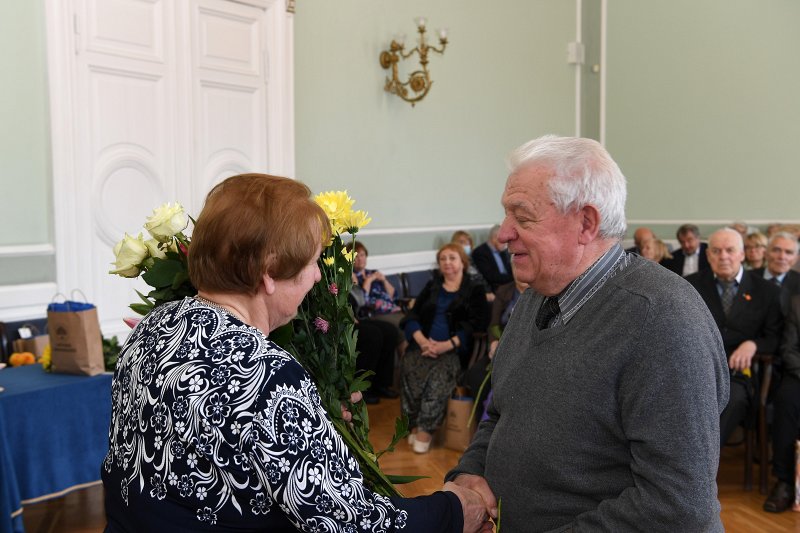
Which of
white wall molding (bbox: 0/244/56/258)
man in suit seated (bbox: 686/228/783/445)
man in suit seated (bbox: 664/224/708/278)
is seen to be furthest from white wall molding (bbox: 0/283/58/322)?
man in suit seated (bbox: 664/224/708/278)

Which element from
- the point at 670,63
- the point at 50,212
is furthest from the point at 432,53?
the point at 50,212

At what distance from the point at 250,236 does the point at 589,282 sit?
656 mm

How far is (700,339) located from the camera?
134cm

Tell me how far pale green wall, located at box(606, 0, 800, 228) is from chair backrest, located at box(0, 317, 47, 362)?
6652mm

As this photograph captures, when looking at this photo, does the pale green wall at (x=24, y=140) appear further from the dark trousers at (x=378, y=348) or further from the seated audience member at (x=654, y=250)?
→ the seated audience member at (x=654, y=250)

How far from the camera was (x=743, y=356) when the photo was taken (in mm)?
4199

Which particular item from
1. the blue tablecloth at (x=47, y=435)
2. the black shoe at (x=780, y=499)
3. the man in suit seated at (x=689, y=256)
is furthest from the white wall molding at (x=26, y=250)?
the man in suit seated at (x=689, y=256)

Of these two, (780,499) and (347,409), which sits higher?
(347,409)

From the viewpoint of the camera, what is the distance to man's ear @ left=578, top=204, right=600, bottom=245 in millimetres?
1481

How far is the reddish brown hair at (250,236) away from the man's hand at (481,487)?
2.16 feet

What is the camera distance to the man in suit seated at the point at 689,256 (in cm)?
759

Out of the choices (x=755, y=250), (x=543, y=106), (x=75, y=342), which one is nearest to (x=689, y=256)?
(x=755, y=250)

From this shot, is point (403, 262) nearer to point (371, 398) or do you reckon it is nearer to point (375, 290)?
point (375, 290)

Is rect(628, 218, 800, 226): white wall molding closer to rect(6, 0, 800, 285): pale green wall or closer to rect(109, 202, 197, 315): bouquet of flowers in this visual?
rect(6, 0, 800, 285): pale green wall
